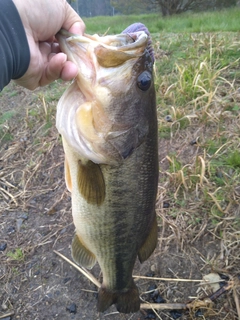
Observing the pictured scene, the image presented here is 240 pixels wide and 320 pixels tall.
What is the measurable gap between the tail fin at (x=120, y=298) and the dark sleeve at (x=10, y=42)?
4.40 feet

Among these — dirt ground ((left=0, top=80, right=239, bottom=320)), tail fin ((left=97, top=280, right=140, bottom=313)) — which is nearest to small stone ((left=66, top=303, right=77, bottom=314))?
dirt ground ((left=0, top=80, right=239, bottom=320))

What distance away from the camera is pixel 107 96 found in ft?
5.09

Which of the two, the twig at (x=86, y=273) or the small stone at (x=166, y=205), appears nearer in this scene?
the twig at (x=86, y=273)

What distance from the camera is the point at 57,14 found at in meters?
1.77

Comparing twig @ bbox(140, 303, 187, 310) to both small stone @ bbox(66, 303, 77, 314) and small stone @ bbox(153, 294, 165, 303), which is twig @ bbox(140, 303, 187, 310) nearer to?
small stone @ bbox(153, 294, 165, 303)

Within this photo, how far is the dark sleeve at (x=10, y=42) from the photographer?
5.28 ft

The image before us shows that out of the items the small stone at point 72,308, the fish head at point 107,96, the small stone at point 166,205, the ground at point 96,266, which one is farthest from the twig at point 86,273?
the fish head at point 107,96

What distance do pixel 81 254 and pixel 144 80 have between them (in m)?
1.09

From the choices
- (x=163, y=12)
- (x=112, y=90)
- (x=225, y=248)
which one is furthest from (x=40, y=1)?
(x=163, y=12)

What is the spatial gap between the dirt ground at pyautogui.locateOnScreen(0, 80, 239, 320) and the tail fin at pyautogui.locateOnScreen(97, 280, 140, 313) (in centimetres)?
35

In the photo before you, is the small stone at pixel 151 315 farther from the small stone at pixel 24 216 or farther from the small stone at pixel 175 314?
the small stone at pixel 24 216

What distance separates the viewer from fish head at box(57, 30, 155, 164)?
1.49m

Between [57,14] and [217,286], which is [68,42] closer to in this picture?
[57,14]

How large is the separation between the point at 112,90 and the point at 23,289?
1.84m
